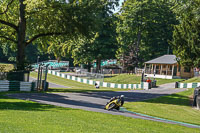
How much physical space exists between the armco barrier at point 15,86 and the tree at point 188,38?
53.4 ft

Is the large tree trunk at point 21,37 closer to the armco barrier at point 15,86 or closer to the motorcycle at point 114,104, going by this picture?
the armco barrier at point 15,86

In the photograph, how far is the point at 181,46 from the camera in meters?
31.7

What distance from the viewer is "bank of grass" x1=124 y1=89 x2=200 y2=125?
1794 centimetres

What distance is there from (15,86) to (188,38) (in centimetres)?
1832

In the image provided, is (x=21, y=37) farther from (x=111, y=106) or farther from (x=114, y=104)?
(x=114, y=104)

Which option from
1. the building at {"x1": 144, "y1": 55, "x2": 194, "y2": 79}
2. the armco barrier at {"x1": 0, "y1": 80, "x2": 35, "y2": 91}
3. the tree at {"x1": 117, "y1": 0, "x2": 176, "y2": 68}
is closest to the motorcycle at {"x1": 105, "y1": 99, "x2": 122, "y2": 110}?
the armco barrier at {"x1": 0, "y1": 80, "x2": 35, "y2": 91}

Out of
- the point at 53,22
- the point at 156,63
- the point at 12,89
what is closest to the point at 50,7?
the point at 53,22

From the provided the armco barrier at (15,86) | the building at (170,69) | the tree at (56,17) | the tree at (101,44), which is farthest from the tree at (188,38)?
the tree at (101,44)

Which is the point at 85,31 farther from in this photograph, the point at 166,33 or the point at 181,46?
the point at 166,33

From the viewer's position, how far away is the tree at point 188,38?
2919 cm

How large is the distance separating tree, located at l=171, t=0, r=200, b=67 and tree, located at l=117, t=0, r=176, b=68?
25132 millimetres

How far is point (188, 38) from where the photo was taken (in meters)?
30.3

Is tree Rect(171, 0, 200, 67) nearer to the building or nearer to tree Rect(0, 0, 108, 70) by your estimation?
tree Rect(0, 0, 108, 70)

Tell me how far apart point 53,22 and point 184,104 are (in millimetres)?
15414
